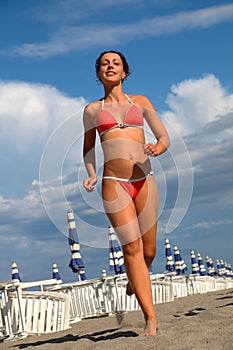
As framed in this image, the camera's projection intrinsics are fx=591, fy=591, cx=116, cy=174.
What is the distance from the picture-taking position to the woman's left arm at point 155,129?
13.6 ft

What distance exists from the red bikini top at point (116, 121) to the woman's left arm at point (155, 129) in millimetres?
62

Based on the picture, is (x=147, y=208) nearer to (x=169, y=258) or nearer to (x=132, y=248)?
(x=132, y=248)

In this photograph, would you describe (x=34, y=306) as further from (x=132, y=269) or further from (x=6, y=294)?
(x=132, y=269)

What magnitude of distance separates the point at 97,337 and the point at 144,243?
43.1 inches

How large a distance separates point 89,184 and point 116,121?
1.69 ft

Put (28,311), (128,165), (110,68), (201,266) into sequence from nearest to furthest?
(128,165)
(110,68)
(28,311)
(201,266)

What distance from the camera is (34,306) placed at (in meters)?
9.52

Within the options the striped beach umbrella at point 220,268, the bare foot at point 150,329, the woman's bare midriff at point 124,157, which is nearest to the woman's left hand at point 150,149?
the woman's bare midriff at point 124,157

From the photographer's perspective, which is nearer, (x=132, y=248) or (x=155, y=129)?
(x=132, y=248)

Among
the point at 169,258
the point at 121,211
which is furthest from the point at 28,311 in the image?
the point at 169,258

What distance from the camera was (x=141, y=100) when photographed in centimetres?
459

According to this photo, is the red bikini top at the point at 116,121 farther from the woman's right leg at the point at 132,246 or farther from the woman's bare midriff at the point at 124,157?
the woman's right leg at the point at 132,246

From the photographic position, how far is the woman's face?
4.54 meters

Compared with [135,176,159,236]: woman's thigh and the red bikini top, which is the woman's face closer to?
the red bikini top
